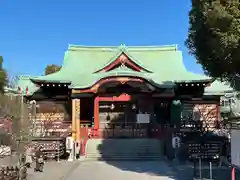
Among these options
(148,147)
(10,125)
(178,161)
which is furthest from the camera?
(148,147)

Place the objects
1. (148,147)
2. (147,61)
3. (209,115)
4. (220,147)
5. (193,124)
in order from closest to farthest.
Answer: (220,147) → (148,147) → (193,124) → (209,115) → (147,61)

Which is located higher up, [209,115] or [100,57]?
[100,57]

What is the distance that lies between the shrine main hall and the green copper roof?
0.26ft

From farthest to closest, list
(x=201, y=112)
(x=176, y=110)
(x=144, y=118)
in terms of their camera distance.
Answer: (x=201, y=112) < (x=176, y=110) < (x=144, y=118)

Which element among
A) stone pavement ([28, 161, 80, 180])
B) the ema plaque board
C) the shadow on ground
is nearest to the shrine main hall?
stone pavement ([28, 161, 80, 180])

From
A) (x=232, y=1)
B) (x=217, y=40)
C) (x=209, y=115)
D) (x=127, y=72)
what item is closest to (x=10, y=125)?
(x=217, y=40)

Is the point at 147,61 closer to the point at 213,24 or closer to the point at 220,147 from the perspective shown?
the point at 220,147

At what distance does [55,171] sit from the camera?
1650 centimetres

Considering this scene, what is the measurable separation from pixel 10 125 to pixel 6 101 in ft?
3.40

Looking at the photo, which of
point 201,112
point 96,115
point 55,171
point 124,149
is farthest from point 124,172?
point 201,112

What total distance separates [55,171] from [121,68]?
12.0m

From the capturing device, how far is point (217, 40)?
36.8 ft

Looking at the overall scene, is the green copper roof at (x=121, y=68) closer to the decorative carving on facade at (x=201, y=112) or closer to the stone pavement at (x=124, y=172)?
the decorative carving on facade at (x=201, y=112)

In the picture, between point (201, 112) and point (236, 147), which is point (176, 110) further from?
point (236, 147)
